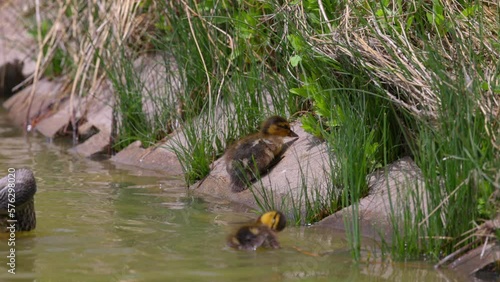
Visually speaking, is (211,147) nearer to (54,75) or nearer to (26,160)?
(26,160)

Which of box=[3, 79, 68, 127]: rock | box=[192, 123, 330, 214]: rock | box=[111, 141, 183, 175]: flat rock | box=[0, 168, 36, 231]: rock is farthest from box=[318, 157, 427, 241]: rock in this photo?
box=[3, 79, 68, 127]: rock

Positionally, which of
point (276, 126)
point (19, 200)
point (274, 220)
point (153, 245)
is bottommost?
point (153, 245)

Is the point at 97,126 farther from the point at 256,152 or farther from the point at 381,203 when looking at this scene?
the point at 381,203

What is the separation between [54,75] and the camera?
11.7 metres

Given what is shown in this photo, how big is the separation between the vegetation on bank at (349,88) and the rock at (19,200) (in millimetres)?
1786

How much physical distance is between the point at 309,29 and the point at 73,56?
167 inches

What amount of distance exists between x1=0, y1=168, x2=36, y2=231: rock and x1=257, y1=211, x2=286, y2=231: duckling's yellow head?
142 centimetres

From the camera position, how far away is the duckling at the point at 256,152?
7176 mm

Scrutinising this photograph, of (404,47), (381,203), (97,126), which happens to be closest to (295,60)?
(404,47)

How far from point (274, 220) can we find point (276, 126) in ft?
4.98

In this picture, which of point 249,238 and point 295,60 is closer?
point 249,238

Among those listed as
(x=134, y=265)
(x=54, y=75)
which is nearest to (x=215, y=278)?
(x=134, y=265)

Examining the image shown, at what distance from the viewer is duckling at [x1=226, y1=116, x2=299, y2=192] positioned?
23.5ft

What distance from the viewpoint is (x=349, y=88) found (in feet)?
21.5
